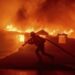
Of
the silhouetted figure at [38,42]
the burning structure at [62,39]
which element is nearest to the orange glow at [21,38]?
the silhouetted figure at [38,42]


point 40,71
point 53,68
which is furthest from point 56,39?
point 40,71

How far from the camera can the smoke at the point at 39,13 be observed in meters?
24.0

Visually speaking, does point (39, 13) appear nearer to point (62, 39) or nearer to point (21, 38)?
point (62, 39)

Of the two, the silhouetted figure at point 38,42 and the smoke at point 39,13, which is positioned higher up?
the smoke at point 39,13

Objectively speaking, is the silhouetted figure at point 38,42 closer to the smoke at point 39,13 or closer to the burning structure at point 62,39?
the burning structure at point 62,39

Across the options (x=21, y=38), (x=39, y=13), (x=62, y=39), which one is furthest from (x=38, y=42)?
(x=39, y=13)

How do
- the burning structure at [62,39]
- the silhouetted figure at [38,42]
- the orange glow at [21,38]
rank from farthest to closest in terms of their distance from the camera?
1. the burning structure at [62,39]
2. the orange glow at [21,38]
3. the silhouetted figure at [38,42]

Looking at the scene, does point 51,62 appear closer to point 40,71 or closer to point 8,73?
point 40,71

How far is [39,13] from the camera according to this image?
82.2ft

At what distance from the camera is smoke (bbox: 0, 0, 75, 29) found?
78.7 feet

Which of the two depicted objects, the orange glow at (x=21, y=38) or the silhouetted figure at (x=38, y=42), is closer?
the silhouetted figure at (x=38, y=42)

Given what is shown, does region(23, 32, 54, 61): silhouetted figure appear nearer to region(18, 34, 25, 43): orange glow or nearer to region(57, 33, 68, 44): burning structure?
region(18, 34, 25, 43): orange glow

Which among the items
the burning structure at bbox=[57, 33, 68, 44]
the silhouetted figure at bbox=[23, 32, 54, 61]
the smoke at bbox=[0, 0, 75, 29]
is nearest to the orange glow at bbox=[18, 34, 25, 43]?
the silhouetted figure at bbox=[23, 32, 54, 61]

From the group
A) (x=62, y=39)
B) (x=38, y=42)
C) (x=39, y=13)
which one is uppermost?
(x=39, y=13)
